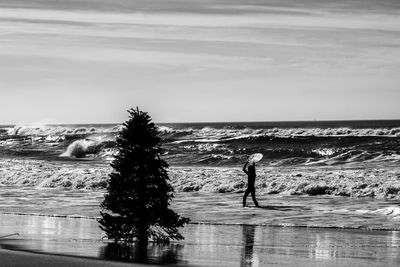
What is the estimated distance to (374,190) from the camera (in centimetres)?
2472

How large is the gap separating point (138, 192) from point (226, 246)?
167 centimetres

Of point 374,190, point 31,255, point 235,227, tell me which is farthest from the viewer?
point 374,190

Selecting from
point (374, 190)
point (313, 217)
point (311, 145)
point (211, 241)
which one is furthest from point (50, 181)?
point (311, 145)

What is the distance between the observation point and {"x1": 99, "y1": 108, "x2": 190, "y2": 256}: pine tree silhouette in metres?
13.2

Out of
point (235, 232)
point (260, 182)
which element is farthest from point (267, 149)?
point (235, 232)

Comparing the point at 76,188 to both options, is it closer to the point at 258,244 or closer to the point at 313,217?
the point at 313,217

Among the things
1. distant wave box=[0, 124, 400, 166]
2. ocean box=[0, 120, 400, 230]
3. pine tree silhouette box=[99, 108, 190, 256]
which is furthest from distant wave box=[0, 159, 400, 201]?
pine tree silhouette box=[99, 108, 190, 256]

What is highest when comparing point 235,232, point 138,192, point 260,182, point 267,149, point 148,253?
point 267,149

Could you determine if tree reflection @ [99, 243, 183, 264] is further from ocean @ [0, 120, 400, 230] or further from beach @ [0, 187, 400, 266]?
ocean @ [0, 120, 400, 230]

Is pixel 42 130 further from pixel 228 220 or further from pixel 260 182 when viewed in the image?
pixel 228 220

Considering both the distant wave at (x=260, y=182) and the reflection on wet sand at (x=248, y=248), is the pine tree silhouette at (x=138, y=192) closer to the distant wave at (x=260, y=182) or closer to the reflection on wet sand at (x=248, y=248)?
the reflection on wet sand at (x=248, y=248)

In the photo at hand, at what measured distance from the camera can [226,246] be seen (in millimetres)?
13070

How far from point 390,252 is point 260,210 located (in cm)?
812

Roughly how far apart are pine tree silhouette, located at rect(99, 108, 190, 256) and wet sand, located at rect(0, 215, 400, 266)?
402mm
